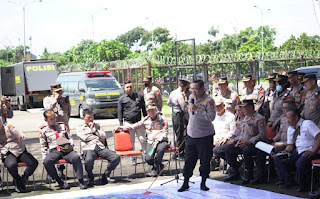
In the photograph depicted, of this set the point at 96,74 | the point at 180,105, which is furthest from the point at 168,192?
the point at 96,74

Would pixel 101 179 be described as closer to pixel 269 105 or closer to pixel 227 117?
pixel 227 117

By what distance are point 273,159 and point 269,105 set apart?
205 centimetres

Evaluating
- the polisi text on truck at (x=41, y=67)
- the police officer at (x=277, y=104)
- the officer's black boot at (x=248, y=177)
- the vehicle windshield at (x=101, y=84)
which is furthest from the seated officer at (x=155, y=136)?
the polisi text on truck at (x=41, y=67)

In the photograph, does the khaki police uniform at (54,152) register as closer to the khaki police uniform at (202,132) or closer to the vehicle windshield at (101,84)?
the khaki police uniform at (202,132)

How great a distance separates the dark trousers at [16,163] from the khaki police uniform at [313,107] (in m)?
4.94

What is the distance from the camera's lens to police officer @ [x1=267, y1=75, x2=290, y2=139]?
10.4 m

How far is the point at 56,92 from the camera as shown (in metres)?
11.8

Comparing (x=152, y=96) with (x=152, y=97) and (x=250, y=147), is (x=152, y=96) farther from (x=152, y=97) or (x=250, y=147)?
(x=250, y=147)

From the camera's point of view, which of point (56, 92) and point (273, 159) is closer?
point (273, 159)

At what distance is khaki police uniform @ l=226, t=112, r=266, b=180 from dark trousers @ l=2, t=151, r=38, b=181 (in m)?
3.58

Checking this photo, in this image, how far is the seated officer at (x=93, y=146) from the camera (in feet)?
35.0

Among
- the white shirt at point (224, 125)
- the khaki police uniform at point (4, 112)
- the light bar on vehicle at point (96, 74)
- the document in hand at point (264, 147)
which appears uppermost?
the light bar on vehicle at point (96, 74)

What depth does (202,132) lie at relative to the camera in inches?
367

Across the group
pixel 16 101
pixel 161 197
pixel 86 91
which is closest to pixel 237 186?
pixel 161 197
